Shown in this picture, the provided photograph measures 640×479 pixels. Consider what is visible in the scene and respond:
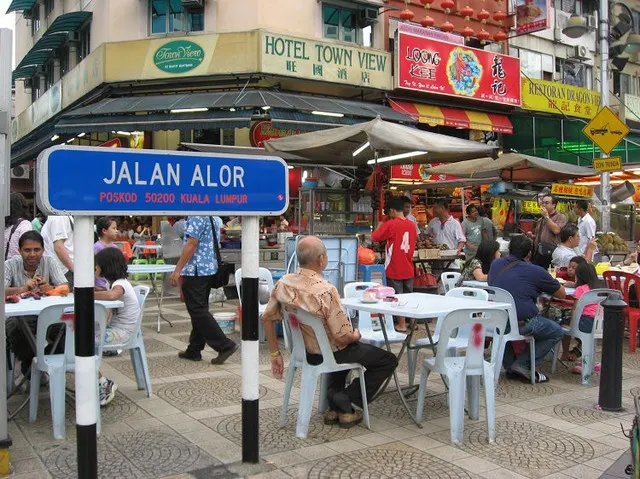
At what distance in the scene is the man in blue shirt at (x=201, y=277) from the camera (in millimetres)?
6660

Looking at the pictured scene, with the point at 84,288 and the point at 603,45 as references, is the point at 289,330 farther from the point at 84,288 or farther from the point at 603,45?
the point at 603,45

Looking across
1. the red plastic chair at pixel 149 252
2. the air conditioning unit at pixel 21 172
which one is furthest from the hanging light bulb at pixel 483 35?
the air conditioning unit at pixel 21 172

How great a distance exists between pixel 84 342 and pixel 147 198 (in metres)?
0.84

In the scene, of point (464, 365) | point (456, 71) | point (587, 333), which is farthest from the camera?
point (456, 71)

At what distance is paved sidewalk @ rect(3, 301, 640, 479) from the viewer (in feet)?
12.7

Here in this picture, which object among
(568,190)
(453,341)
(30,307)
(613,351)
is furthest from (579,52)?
(30,307)

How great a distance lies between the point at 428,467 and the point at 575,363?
12.1ft

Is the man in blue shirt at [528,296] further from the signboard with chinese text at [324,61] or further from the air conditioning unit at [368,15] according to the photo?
the air conditioning unit at [368,15]

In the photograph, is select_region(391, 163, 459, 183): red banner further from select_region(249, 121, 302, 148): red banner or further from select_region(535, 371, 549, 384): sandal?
select_region(535, 371, 549, 384): sandal

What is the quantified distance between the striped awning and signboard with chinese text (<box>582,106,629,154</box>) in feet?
17.7

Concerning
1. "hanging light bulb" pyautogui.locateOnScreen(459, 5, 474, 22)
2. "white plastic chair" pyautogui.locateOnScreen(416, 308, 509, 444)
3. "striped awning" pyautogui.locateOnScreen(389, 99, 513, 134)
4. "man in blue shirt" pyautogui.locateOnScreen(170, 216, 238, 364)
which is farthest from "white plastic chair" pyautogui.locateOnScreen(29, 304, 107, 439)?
"hanging light bulb" pyautogui.locateOnScreen(459, 5, 474, 22)

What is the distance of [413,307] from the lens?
16.3ft

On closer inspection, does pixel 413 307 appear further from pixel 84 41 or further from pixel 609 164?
pixel 84 41

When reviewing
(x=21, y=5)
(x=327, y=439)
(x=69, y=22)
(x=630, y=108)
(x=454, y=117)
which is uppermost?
(x=21, y=5)
